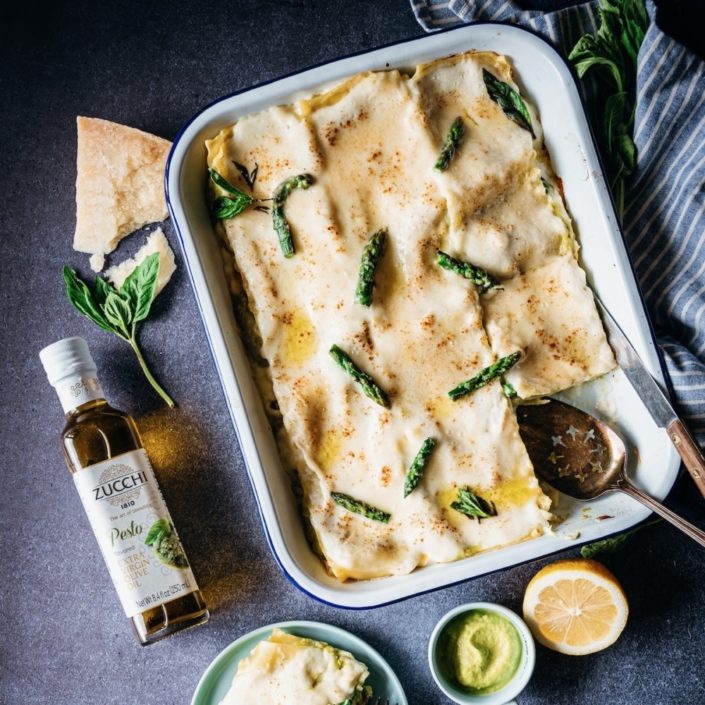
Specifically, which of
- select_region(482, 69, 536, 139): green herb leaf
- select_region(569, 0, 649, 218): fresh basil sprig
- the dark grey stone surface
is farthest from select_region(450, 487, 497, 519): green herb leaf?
select_region(482, 69, 536, 139): green herb leaf

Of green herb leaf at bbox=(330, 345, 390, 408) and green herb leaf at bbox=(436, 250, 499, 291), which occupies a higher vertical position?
green herb leaf at bbox=(436, 250, 499, 291)

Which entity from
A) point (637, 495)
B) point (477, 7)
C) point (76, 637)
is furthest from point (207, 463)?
point (477, 7)

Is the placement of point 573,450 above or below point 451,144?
below

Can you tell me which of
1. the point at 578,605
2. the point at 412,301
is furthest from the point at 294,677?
the point at 412,301

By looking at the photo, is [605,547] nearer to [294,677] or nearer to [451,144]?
[294,677]

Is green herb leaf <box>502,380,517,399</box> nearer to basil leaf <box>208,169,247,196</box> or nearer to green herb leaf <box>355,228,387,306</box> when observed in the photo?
green herb leaf <box>355,228,387,306</box>

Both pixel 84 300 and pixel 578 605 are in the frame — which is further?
pixel 84 300
